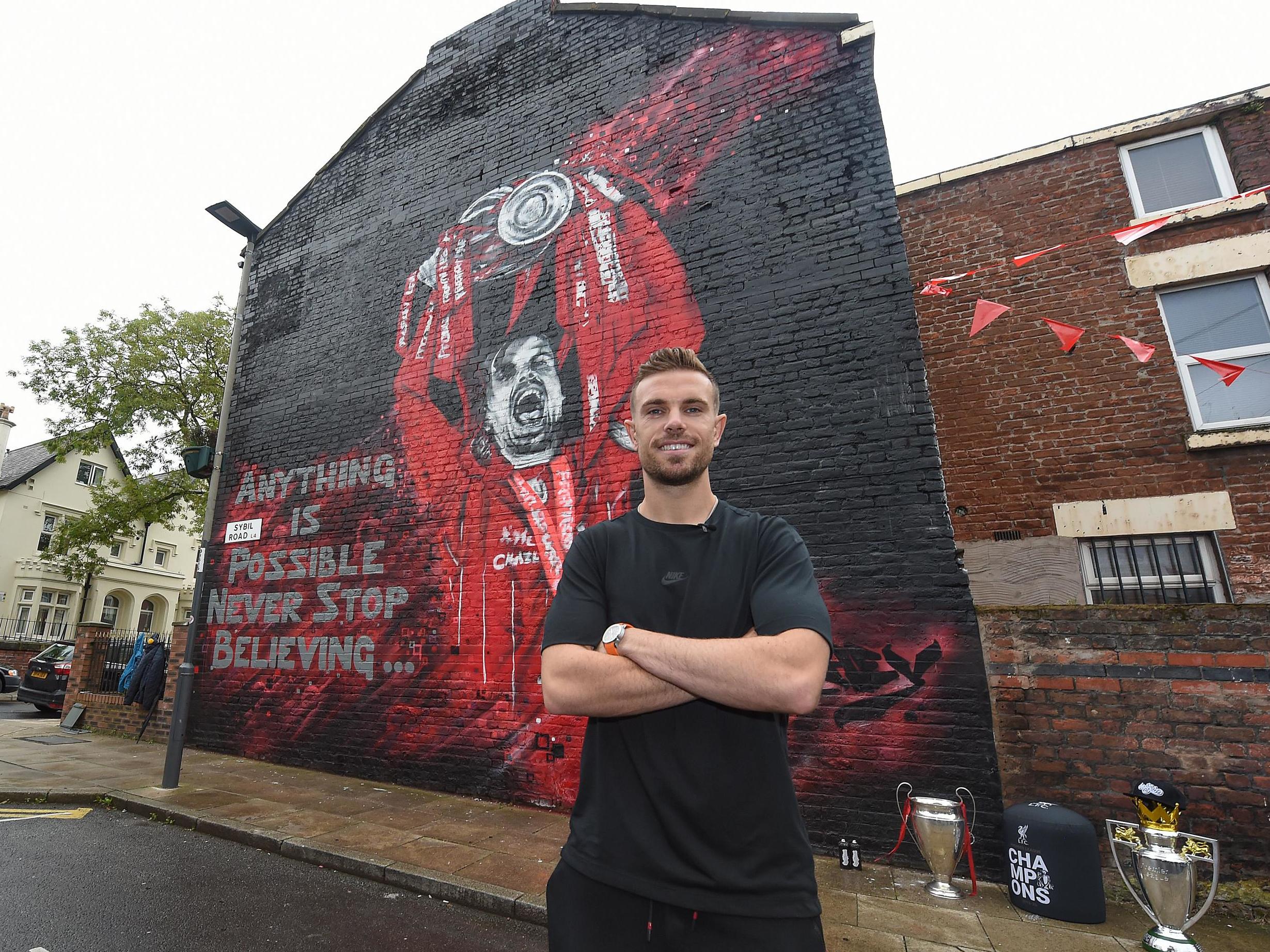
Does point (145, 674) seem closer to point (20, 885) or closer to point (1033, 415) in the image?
point (20, 885)

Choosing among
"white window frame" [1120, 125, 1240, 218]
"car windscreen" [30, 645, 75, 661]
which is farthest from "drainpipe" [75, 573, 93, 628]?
"white window frame" [1120, 125, 1240, 218]

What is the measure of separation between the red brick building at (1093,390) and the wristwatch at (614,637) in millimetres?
3815

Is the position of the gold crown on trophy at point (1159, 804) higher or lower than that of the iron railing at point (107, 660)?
lower

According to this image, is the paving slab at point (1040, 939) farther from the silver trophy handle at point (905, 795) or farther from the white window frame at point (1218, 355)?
the white window frame at point (1218, 355)

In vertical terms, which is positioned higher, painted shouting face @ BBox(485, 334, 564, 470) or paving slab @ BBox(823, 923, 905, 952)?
painted shouting face @ BBox(485, 334, 564, 470)

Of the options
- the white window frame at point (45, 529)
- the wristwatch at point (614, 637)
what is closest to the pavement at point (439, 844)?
the wristwatch at point (614, 637)

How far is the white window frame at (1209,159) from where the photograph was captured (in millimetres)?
6598

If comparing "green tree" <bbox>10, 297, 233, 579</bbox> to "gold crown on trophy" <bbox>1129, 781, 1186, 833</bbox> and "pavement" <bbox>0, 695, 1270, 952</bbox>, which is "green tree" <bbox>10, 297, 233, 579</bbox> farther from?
"gold crown on trophy" <bbox>1129, 781, 1186, 833</bbox>

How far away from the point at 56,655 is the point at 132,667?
4.41 meters

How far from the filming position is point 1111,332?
651 cm

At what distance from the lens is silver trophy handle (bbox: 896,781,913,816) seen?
418 centimetres

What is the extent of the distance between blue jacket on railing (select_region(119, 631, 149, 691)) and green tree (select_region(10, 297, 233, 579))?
290 inches

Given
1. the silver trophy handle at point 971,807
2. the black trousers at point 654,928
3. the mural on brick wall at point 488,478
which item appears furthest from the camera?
the mural on brick wall at point 488,478

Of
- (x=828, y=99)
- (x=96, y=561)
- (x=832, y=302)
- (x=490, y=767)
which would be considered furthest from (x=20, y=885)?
(x=96, y=561)
